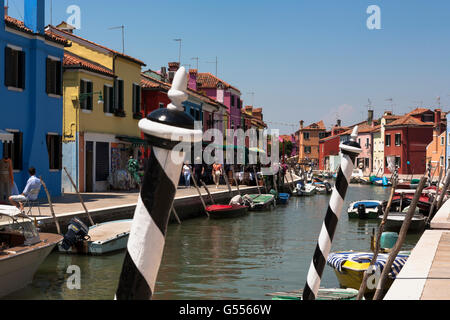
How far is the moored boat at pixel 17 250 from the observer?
9.82 metres

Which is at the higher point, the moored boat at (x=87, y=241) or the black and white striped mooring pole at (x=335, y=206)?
the black and white striped mooring pole at (x=335, y=206)

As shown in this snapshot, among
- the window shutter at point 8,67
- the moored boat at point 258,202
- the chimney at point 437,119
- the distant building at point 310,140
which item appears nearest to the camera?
the window shutter at point 8,67

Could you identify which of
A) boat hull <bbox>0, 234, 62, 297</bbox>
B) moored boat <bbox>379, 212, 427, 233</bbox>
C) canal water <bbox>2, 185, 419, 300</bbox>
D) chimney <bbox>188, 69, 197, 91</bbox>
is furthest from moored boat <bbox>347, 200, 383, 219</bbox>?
chimney <bbox>188, 69, 197, 91</bbox>

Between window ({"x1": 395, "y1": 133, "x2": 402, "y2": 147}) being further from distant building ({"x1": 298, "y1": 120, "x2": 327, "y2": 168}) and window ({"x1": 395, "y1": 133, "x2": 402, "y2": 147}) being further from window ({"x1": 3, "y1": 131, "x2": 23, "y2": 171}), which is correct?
window ({"x1": 3, "y1": 131, "x2": 23, "y2": 171})

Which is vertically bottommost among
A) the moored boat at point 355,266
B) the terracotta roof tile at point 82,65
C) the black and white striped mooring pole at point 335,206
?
the moored boat at point 355,266

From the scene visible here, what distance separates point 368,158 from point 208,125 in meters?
40.3

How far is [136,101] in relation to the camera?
30.3 metres

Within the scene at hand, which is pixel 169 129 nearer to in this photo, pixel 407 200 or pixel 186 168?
pixel 407 200

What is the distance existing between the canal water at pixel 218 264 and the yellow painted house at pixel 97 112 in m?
5.54

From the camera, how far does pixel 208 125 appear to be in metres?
44.3

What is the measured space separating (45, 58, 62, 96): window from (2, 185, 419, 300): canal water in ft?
22.0

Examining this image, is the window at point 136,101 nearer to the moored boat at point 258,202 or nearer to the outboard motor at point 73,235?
the moored boat at point 258,202

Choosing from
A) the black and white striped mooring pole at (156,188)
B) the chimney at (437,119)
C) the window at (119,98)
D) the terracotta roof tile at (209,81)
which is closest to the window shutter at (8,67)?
the window at (119,98)
